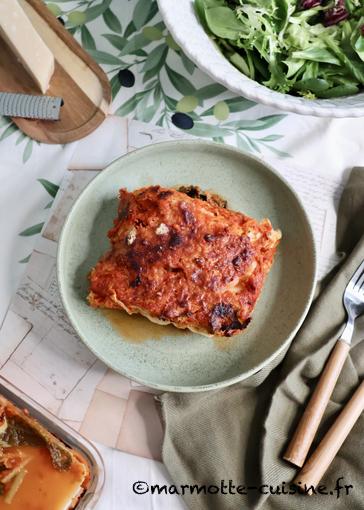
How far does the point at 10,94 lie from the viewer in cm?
228

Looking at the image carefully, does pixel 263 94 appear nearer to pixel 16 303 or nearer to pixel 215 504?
pixel 16 303

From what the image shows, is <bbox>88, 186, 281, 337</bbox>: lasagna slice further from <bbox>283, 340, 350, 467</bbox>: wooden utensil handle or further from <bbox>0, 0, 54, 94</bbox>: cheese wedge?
<bbox>0, 0, 54, 94</bbox>: cheese wedge

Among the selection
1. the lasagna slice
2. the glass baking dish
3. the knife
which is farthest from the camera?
the knife

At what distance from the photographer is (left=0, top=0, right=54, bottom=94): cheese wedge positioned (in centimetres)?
208

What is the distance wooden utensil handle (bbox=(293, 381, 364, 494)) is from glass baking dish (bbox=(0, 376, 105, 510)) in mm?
679

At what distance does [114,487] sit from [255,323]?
0.76 metres

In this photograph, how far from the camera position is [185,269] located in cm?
194

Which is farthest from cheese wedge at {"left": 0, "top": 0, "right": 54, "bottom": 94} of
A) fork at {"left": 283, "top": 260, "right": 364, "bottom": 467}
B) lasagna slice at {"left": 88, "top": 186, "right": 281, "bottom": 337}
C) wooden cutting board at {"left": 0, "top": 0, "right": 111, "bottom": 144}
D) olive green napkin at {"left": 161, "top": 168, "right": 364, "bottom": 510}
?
fork at {"left": 283, "top": 260, "right": 364, "bottom": 467}

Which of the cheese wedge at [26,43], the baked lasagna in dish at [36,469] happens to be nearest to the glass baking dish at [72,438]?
the baked lasagna in dish at [36,469]

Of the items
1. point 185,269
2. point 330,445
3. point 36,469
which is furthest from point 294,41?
point 36,469

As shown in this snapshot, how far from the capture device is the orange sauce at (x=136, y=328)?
2.07 metres

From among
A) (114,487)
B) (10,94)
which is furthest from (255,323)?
(10,94)

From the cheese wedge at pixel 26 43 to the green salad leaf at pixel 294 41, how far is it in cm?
61

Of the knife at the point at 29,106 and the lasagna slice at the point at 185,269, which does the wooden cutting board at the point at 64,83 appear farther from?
the lasagna slice at the point at 185,269
